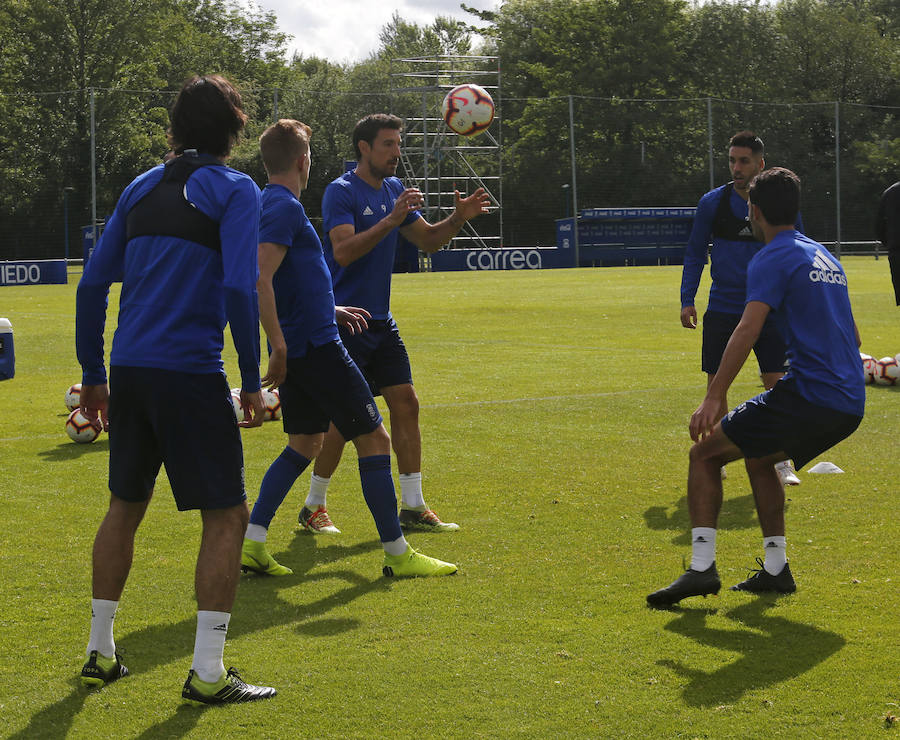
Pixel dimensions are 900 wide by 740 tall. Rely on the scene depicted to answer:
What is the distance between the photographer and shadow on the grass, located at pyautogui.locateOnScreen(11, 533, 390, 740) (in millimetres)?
4031

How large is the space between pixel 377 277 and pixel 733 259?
2.56 m

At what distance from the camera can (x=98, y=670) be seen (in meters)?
4.32

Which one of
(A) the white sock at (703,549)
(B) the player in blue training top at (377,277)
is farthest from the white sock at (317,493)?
(A) the white sock at (703,549)

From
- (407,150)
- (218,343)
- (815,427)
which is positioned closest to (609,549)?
(815,427)

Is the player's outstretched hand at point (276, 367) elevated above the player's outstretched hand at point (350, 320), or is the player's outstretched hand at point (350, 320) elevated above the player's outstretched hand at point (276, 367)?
the player's outstretched hand at point (350, 320)

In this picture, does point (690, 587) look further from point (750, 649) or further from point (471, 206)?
point (471, 206)

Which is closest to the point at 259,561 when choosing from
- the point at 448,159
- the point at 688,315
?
the point at 688,315

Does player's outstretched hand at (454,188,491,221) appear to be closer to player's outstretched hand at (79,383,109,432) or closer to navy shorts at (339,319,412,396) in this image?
navy shorts at (339,319,412,396)

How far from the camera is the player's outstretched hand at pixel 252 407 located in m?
4.19

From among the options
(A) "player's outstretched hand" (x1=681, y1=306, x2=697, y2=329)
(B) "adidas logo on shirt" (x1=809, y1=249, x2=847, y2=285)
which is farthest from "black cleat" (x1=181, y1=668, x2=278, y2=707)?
(A) "player's outstretched hand" (x1=681, y1=306, x2=697, y2=329)

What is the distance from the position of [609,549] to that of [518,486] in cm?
171

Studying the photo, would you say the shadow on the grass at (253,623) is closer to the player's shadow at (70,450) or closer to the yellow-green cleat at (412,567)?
the yellow-green cleat at (412,567)

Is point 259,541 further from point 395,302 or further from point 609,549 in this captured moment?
point 395,302

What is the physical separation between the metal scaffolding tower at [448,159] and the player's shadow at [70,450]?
3693cm
